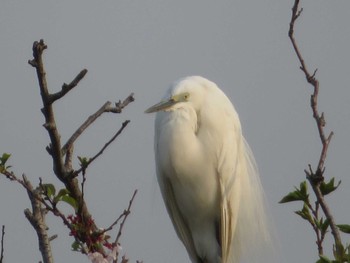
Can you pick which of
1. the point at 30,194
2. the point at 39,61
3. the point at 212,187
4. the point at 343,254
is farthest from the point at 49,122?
the point at 212,187

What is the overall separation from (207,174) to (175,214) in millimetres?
409

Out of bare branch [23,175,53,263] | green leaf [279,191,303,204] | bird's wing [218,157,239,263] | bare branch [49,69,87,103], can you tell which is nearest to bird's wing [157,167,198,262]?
bird's wing [218,157,239,263]

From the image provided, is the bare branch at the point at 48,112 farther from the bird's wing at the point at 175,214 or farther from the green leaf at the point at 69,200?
the bird's wing at the point at 175,214

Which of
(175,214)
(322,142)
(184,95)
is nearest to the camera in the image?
(322,142)

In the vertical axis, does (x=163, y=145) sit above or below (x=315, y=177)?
above

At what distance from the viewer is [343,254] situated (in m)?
2.46

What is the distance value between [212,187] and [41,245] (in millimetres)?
2433

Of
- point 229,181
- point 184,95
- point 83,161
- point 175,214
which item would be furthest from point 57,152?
A: point 175,214

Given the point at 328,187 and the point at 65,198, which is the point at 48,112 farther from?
the point at 328,187

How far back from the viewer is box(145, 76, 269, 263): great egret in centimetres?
485

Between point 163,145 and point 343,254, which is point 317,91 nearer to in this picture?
point 343,254

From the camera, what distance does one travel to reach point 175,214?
5336mm

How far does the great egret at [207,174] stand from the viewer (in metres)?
4.85

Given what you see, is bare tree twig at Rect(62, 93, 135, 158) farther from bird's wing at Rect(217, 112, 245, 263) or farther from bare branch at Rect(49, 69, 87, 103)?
bird's wing at Rect(217, 112, 245, 263)
